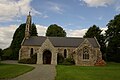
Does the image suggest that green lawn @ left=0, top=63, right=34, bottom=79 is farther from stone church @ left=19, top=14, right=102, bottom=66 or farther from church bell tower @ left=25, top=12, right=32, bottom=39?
church bell tower @ left=25, top=12, right=32, bottom=39

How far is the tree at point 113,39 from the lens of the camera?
64200 mm

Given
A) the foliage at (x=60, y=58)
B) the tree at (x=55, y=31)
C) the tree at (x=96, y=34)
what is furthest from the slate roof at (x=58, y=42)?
the tree at (x=55, y=31)

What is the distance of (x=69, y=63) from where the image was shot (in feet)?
187

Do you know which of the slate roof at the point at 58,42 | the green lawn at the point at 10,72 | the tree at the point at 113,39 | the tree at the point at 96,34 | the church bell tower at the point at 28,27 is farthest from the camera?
the tree at the point at 96,34

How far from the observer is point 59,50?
63.6 meters

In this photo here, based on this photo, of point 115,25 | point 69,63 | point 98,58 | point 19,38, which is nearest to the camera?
point 69,63

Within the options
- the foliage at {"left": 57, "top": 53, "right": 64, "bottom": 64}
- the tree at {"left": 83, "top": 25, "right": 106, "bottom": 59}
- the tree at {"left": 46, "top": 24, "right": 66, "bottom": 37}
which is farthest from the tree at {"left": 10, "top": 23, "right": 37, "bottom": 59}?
the tree at {"left": 83, "top": 25, "right": 106, "bottom": 59}

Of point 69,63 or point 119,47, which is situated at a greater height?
point 119,47

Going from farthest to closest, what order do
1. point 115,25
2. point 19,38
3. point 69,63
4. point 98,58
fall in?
point 19,38, point 115,25, point 98,58, point 69,63

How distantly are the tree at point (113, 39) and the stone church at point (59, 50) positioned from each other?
17.4 feet

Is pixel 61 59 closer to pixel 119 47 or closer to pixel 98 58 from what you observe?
pixel 98 58

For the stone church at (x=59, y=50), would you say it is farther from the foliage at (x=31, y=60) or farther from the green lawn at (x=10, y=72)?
the green lawn at (x=10, y=72)

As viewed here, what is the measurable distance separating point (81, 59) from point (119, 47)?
1776 cm

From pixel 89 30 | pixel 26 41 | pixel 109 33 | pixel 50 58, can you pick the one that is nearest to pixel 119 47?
pixel 109 33
